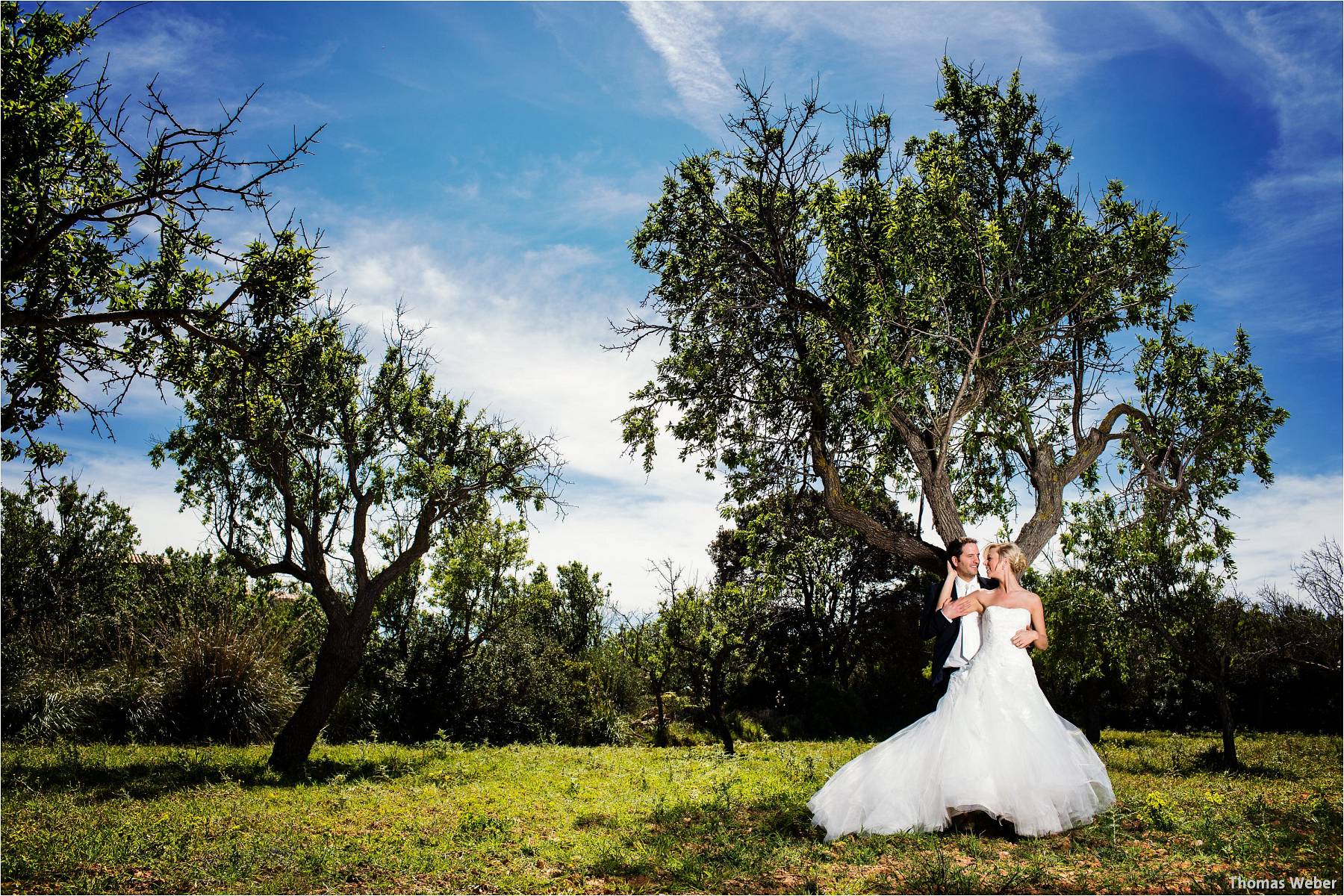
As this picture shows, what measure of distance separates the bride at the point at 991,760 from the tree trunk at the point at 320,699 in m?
9.31

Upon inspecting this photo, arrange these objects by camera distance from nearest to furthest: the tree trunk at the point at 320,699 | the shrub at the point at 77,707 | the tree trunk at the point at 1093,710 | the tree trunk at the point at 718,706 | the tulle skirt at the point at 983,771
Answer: the tulle skirt at the point at 983,771, the tree trunk at the point at 320,699, the shrub at the point at 77,707, the tree trunk at the point at 718,706, the tree trunk at the point at 1093,710

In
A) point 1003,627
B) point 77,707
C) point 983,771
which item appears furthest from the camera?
point 77,707

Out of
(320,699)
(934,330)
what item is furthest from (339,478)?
(934,330)

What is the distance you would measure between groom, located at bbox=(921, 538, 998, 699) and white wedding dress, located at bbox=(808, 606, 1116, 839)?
17 cm

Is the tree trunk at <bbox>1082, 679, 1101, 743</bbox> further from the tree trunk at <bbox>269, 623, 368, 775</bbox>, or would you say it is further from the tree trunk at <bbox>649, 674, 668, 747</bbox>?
the tree trunk at <bbox>269, 623, 368, 775</bbox>

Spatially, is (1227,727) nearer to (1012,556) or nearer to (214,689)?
(1012,556)

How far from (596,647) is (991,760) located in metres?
20.8

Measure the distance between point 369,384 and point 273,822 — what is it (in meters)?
8.31

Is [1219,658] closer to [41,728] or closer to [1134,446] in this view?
[1134,446]

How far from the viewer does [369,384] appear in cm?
1428

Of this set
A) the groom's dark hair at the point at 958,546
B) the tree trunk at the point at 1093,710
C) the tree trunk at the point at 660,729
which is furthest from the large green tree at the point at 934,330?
the tree trunk at the point at 1093,710

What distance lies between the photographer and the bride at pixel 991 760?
6.61 meters

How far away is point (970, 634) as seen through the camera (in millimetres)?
7500

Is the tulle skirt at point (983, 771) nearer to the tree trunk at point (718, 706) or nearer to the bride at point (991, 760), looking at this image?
the bride at point (991, 760)
